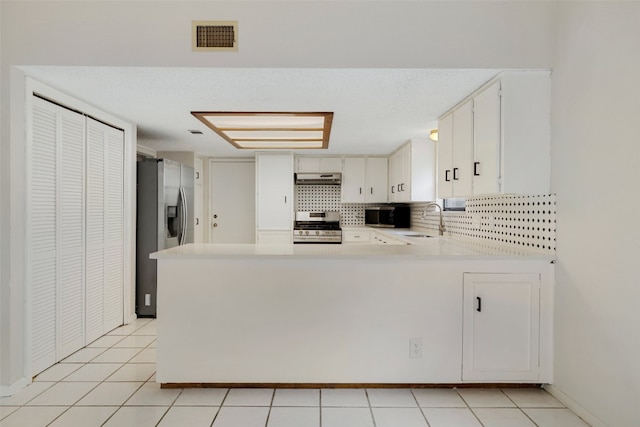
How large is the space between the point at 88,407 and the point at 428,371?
6.87 ft

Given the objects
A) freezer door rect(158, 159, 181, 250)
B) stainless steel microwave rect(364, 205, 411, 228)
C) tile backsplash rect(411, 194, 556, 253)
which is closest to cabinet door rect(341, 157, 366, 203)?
stainless steel microwave rect(364, 205, 411, 228)

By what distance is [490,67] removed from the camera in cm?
221

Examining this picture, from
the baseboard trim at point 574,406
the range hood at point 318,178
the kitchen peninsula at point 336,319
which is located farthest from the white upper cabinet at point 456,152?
the range hood at point 318,178

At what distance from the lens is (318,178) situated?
553 cm

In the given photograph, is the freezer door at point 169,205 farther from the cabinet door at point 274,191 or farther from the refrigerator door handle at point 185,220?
the cabinet door at point 274,191

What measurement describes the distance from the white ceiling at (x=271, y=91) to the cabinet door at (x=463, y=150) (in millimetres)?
130

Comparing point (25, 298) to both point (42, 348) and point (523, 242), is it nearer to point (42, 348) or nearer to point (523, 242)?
point (42, 348)

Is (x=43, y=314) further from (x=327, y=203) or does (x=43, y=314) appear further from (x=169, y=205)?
(x=327, y=203)

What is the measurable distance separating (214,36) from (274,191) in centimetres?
336

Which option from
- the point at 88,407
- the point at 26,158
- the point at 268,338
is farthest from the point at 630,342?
the point at 26,158

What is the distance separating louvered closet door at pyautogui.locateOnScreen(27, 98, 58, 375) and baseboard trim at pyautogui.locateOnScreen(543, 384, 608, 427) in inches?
136

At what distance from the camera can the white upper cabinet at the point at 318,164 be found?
18.4 ft

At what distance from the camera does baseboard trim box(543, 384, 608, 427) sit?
191 centimetres

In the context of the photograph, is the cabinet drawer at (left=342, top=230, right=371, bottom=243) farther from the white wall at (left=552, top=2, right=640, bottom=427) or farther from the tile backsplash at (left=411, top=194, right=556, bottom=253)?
the white wall at (left=552, top=2, right=640, bottom=427)
